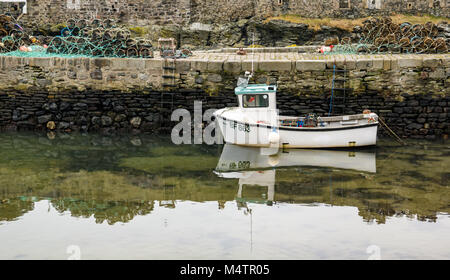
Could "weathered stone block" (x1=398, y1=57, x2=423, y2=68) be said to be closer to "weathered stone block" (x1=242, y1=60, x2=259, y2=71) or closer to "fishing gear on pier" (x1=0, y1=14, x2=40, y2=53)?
"weathered stone block" (x1=242, y1=60, x2=259, y2=71)

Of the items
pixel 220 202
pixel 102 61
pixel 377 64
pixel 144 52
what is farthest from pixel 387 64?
pixel 220 202

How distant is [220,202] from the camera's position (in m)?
8.87

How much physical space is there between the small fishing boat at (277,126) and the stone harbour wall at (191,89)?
96cm

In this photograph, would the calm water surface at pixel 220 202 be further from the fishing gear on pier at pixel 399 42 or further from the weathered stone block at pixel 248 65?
the fishing gear on pier at pixel 399 42

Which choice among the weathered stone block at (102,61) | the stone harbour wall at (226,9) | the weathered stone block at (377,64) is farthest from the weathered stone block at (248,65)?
the stone harbour wall at (226,9)

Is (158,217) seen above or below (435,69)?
below

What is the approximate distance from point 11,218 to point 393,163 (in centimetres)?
641

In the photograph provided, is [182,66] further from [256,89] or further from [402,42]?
[402,42]

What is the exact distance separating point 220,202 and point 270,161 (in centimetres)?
276

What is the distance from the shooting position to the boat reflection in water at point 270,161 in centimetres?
1028

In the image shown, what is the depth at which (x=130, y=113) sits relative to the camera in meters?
14.1

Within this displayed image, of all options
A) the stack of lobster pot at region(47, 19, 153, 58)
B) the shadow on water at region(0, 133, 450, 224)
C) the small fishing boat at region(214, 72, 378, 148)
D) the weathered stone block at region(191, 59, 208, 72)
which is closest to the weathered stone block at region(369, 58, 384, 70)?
the small fishing boat at region(214, 72, 378, 148)
